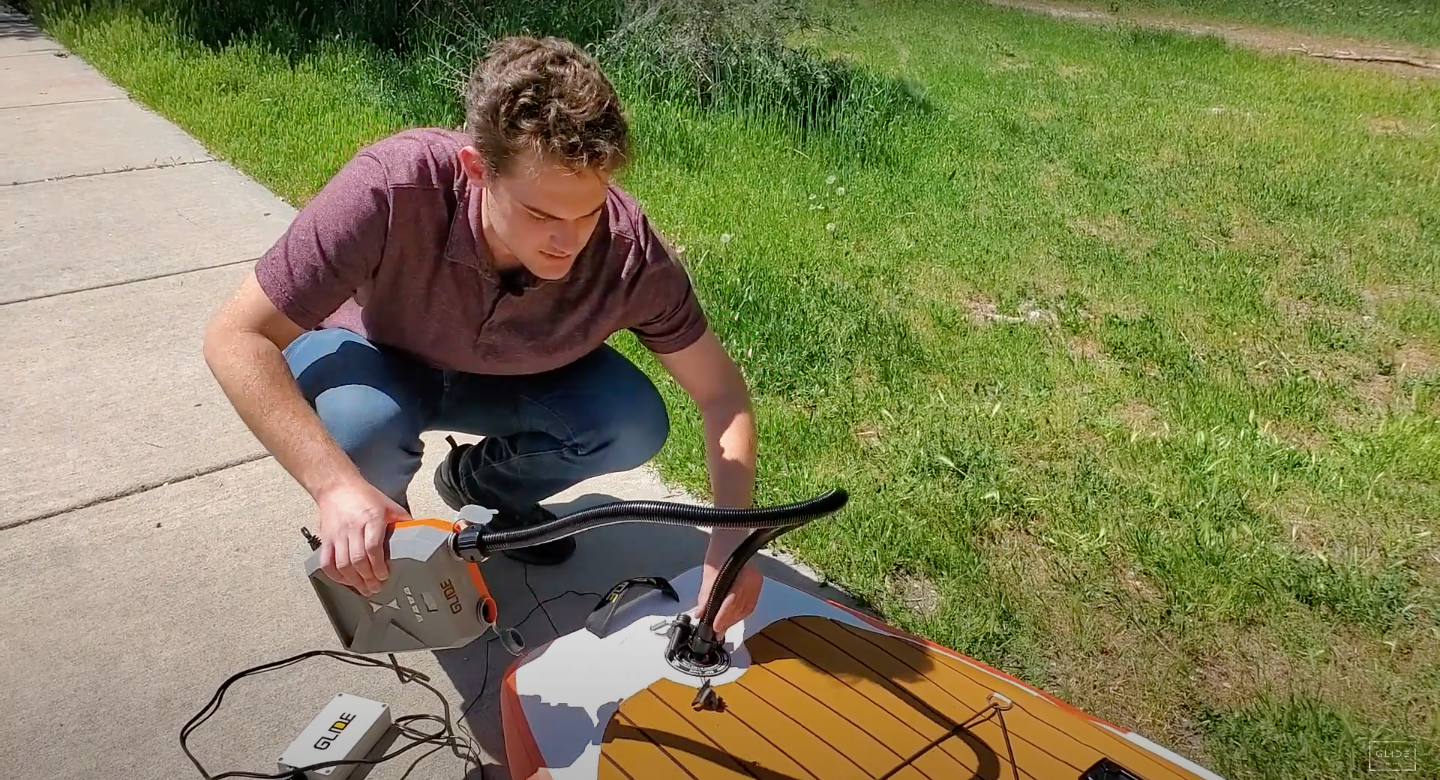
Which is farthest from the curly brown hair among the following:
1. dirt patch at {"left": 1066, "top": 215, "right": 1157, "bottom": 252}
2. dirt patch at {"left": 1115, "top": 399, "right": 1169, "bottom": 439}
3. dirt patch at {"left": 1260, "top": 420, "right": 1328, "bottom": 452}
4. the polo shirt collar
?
dirt patch at {"left": 1066, "top": 215, "right": 1157, "bottom": 252}

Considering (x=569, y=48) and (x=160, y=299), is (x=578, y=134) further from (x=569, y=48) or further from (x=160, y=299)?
(x=160, y=299)

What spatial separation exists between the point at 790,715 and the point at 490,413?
2.99 ft

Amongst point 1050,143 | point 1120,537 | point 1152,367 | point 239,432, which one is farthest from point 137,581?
point 1050,143

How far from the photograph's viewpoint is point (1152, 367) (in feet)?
12.4

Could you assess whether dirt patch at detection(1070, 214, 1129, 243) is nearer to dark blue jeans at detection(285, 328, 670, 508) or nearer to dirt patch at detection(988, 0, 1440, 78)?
dark blue jeans at detection(285, 328, 670, 508)

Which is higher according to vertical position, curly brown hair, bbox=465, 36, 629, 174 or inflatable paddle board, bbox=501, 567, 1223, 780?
curly brown hair, bbox=465, 36, 629, 174

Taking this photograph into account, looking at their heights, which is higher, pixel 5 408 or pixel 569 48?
pixel 569 48

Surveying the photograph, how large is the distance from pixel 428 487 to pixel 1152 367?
2.32 meters

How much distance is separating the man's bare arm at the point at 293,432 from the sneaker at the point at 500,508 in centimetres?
71

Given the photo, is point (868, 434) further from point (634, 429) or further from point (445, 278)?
point (445, 278)

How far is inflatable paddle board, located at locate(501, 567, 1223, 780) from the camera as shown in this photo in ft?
5.63

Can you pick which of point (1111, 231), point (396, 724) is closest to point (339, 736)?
point (396, 724)

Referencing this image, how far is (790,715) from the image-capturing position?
1819 mm

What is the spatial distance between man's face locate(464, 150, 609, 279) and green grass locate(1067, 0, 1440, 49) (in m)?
11.9
